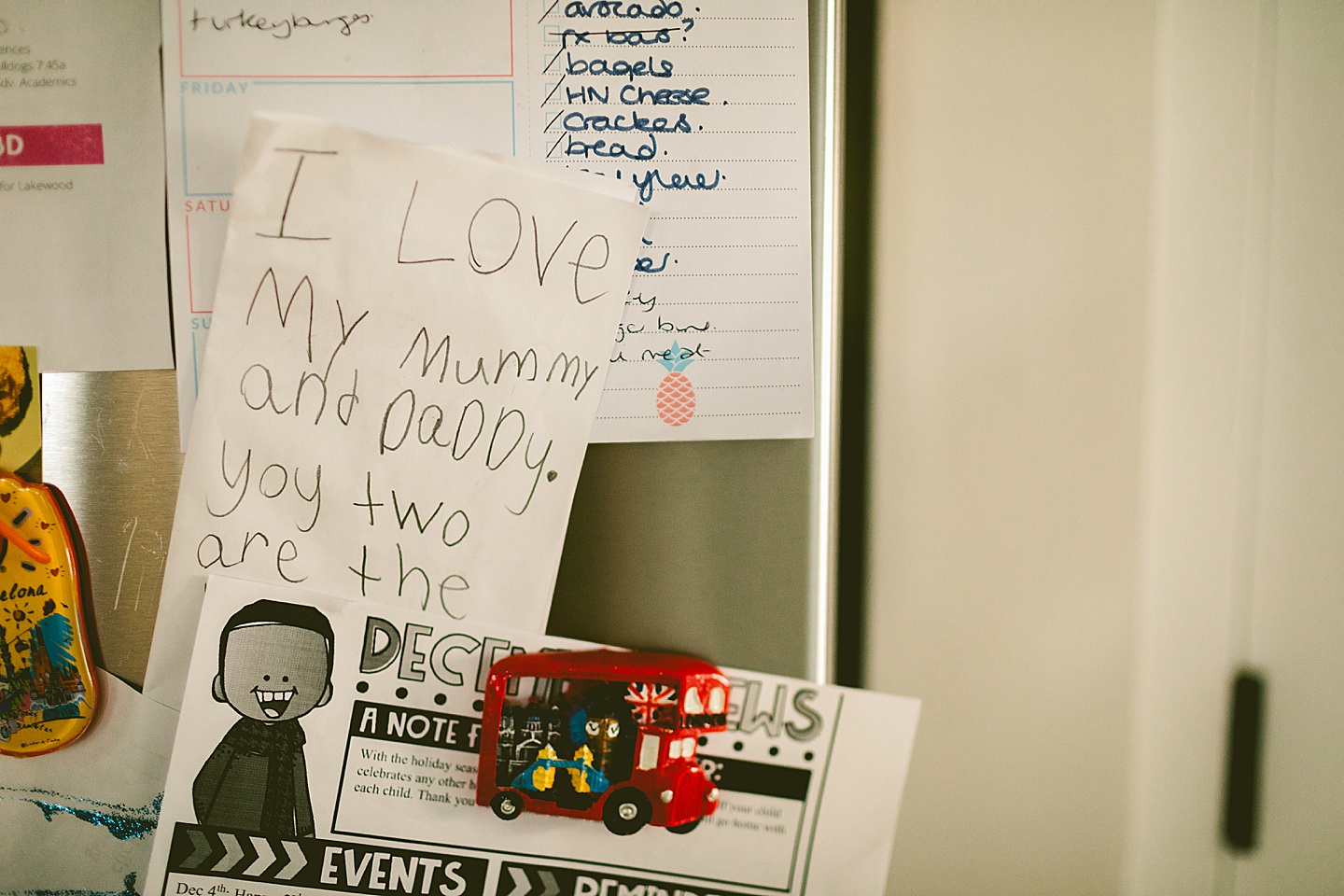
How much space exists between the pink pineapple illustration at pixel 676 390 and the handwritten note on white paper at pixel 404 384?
0.04 meters

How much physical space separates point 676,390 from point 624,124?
6.2 inches

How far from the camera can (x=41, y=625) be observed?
464mm

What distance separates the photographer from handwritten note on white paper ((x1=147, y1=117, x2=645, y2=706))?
0.45m

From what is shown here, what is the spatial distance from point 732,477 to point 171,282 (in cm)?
36

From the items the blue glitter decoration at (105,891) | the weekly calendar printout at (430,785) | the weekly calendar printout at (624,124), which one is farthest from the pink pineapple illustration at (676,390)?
the blue glitter decoration at (105,891)

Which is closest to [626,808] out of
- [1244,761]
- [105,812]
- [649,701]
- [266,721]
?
[649,701]

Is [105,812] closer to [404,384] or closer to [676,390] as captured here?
[404,384]

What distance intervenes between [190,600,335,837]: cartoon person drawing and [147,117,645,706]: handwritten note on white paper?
3 cm

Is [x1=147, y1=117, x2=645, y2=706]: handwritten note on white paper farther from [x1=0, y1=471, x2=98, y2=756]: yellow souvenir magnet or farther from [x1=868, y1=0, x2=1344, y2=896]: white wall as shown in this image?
[x1=868, y1=0, x2=1344, y2=896]: white wall

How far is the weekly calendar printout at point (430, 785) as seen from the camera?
1.53 ft

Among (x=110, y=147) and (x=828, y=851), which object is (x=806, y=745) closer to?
(x=828, y=851)

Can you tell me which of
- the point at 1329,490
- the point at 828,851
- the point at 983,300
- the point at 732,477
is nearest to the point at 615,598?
the point at 732,477

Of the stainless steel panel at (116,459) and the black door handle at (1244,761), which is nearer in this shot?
the stainless steel panel at (116,459)

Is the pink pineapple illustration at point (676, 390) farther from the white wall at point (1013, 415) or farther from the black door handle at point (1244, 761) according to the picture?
the black door handle at point (1244, 761)
